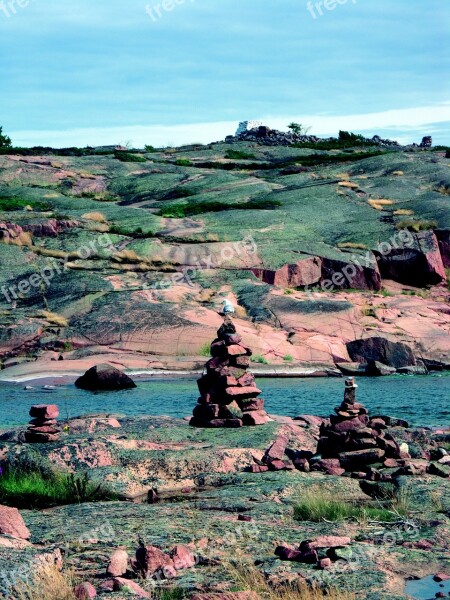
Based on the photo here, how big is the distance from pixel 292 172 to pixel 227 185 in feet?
29.1

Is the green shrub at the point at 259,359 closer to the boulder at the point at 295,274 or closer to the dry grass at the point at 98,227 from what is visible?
the boulder at the point at 295,274

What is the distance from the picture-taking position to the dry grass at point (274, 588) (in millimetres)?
10938

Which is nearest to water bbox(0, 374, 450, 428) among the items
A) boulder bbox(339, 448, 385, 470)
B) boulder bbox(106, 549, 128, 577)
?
boulder bbox(339, 448, 385, 470)

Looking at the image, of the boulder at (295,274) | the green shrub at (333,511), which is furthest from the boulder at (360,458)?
the boulder at (295,274)

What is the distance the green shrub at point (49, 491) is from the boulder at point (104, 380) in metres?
23.4

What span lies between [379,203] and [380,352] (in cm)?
2395

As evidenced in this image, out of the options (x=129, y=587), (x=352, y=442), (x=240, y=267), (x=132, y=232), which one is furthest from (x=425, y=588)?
(x=132, y=232)

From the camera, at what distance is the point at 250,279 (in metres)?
57.2

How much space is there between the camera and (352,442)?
20.8 meters

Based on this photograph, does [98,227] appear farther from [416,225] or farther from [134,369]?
[416,225]
